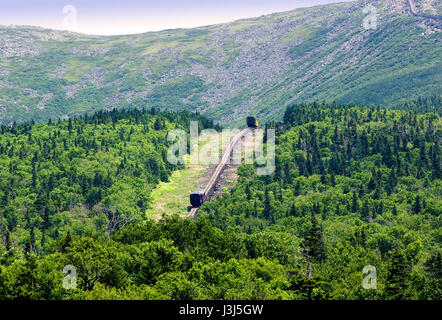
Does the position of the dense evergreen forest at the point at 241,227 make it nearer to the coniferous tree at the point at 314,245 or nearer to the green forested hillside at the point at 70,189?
the coniferous tree at the point at 314,245

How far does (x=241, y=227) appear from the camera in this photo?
140875mm

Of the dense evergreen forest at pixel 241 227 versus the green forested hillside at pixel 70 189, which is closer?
the dense evergreen forest at pixel 241 227

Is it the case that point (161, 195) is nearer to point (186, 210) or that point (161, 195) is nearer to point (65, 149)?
point (186, 210)

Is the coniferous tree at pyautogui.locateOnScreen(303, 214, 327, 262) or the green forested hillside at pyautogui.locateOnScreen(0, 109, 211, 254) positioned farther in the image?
the green forested hillside at pyautogui.locateOnScreen(0, 109, 211, 254)

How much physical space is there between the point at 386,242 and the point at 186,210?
5943cm

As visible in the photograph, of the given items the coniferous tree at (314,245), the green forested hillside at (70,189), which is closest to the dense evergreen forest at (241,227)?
the coniferous tree at (314,245)

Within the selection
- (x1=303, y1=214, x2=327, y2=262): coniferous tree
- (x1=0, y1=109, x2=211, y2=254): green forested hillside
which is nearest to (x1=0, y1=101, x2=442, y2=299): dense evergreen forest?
(x1=303, y1=214, x2=327, y2=262): coniferous tree

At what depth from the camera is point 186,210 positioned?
6122 inches

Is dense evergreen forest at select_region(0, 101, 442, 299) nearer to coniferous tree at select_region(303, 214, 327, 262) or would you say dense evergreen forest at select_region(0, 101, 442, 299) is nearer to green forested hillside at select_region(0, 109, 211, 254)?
coniferous tree at select_region(303, 214, 327, 262)

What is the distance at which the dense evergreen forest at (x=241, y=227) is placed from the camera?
79.6 meters

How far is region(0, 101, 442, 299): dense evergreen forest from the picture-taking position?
261 ft

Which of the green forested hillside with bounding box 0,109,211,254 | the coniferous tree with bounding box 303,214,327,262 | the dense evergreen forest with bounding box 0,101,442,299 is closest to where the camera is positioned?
the dense evergreen forest with bounding box 0,101,442,299

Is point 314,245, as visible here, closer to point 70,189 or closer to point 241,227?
point 241,227
